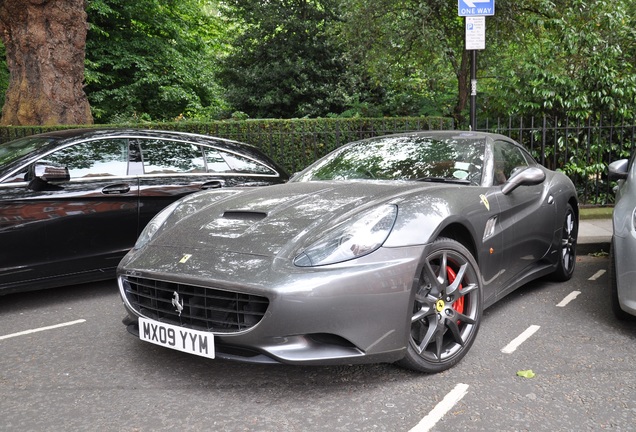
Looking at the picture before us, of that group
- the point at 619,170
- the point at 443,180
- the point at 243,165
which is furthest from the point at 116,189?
the point at 619,170

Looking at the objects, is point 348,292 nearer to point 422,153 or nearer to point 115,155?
point 422,153

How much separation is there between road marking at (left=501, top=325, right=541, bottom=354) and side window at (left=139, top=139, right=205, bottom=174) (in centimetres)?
319

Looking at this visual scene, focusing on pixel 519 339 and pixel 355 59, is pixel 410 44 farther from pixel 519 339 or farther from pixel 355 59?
pixel 519 339

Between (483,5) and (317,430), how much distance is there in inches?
219

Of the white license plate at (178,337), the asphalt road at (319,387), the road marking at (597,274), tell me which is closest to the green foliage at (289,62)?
the road marking at (597,274)

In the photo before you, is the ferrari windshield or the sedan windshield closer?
the ferrari windshield

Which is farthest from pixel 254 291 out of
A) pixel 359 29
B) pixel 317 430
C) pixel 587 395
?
pixel 359 29

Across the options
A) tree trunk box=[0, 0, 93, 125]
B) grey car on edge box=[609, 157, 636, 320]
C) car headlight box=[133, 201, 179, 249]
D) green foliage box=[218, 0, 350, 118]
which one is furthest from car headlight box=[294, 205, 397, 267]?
green foliage box=[218, 0, 350, 118]

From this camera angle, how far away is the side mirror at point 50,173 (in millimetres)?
4457

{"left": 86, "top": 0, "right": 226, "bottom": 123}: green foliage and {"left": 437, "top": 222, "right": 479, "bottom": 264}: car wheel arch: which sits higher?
{"left": 86, "top": 0, "right": 226, "bottom": 123}: green foliage

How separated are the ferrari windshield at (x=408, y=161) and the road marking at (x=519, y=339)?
1062mm

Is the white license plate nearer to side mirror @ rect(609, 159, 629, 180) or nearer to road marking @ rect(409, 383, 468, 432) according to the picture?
road marking @ rect(409, 383, 468, 432)

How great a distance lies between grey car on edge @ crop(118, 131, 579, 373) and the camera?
2.81 meters

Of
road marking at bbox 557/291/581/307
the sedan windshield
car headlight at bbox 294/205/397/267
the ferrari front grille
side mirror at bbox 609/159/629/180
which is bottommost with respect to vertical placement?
road marking at bbox 557/291/581/307
